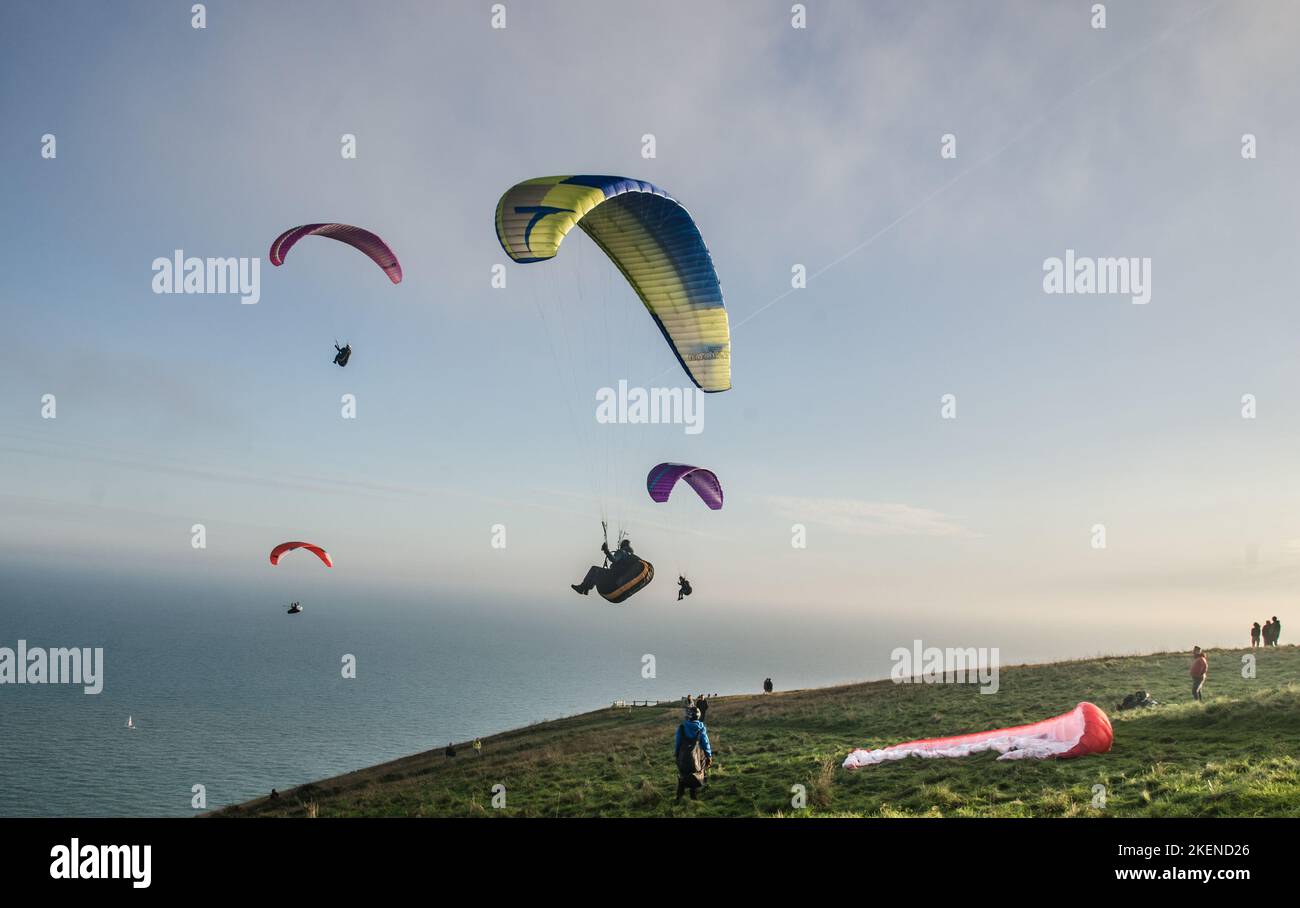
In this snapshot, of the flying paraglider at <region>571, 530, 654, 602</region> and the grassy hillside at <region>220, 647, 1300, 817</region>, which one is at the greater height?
the flying paraglider at <region>571, 530, 654, 602</region>

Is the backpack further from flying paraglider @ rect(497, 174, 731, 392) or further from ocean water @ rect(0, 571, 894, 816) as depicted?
ocean water @ rect(0, 571, 894, 816)

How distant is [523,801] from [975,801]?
9225 mm

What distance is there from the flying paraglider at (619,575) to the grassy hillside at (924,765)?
4.25 meters

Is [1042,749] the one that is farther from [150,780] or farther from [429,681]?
[429,681]

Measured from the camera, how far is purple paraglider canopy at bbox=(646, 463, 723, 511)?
20.4 m

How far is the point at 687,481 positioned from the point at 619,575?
5.49 m

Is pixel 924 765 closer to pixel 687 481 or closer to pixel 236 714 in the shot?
pixel 687 481

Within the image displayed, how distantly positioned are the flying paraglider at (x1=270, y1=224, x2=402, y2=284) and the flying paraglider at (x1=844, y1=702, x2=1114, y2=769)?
2049 cm

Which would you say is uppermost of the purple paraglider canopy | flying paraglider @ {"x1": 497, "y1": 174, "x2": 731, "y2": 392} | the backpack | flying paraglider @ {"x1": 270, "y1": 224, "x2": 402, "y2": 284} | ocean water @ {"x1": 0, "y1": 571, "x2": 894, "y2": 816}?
flying paraglider @ {"x1": 270, "y1": 224, "x2": 402, "y2": 284}

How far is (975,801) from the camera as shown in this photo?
1108 cm

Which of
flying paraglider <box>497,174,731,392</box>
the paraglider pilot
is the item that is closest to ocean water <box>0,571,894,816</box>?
the paraglider pilot
